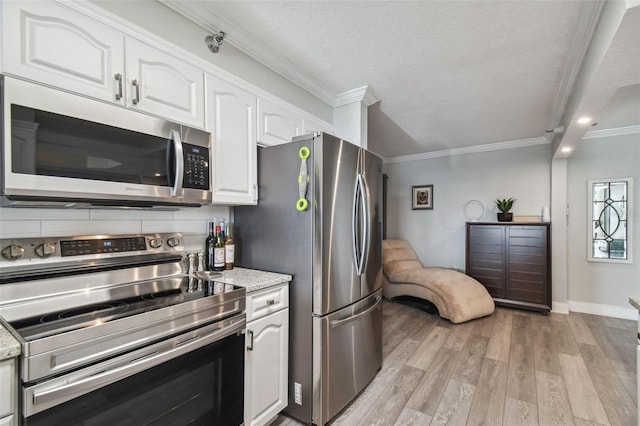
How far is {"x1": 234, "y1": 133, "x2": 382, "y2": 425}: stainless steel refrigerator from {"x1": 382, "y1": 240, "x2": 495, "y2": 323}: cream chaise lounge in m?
1.91

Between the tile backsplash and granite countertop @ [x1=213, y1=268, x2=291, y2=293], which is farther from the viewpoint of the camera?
granite countertop @ [x1=213, y1=268, x2=291, y2=293]

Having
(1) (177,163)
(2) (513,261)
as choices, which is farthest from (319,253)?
(2) (513,261)

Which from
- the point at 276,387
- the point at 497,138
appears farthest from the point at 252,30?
the point at 497,138

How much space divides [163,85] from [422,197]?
461cm

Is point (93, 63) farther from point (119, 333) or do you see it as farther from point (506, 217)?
point (506, 217)

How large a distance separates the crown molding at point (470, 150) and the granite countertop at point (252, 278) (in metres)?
4.23

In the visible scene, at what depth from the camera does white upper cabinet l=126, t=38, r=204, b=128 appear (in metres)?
1.41

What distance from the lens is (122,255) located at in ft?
5.05

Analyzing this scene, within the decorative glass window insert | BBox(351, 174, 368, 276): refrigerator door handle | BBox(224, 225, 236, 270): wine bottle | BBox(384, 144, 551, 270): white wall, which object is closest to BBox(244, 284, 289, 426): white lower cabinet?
BBox(224, 225, 236, 270): wine bottle

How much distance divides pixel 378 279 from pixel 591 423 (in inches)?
61.8

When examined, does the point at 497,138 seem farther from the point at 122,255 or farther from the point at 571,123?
the point at 122,255

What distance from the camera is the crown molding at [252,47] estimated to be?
1.65m

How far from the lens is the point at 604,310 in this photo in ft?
12.5

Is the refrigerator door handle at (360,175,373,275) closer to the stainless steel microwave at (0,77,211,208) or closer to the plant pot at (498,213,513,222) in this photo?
the stainless steel microwave at (0,77,211,208)
